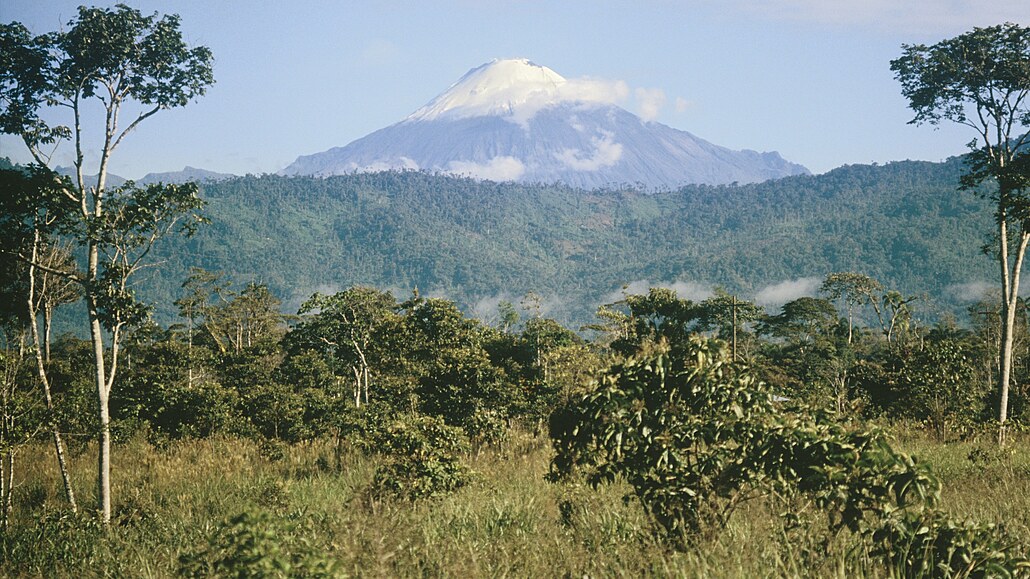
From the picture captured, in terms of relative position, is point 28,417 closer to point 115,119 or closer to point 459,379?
point 115,119

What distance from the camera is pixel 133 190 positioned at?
10391 mm

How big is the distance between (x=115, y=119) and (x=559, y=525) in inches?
383

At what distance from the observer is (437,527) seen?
548 centimetres

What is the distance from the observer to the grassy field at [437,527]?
152 inches

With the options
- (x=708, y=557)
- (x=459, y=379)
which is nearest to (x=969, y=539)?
(x=708, y=557)

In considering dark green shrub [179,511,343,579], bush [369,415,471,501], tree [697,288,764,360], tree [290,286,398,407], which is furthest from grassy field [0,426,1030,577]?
tree [697,288,764,360]

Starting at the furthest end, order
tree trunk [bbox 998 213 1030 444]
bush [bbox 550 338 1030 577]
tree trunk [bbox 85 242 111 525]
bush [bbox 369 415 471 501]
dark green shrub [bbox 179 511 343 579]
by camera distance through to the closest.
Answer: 1. tree trunk [bbox 998 213 1030 444]
2. tree trunk [bbox 85 242 111 525]
3. bush [bbox 369 415 471 501]
4. bush [bbox 550 338 1030 577]
5. dark green shrub [bbox 179 511 343 579]

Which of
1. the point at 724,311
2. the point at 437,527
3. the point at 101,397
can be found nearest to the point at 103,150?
the point at 101,397

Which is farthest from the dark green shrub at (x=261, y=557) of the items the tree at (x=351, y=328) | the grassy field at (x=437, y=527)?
the tree at (x=351, y=328)

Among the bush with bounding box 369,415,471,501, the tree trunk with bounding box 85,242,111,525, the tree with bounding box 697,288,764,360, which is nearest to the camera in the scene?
the bush with bounding box 369,415,471,501

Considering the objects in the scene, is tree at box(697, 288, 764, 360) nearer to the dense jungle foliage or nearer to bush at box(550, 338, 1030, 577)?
the dense jungle foliage

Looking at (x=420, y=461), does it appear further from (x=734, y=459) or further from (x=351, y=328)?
(x=351, y=328)

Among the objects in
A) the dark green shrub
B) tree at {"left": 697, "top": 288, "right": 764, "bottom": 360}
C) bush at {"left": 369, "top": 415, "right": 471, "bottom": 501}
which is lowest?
tree at {"left": 697, "top": 288, "right": 764, "bottom": 360}

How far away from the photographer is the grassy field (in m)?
3.87
